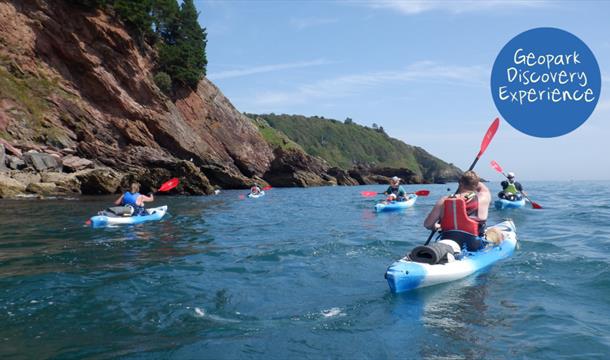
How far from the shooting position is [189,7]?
5534 cm

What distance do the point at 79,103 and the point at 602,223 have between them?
3454 centimetres

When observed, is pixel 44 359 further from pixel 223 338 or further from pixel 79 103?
pixel 79 103

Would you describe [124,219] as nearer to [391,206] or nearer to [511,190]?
[391,206]

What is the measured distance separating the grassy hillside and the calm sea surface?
113 m

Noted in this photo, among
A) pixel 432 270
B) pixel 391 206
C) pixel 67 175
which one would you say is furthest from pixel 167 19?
pixel 432 270

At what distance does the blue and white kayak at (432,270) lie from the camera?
6668mm

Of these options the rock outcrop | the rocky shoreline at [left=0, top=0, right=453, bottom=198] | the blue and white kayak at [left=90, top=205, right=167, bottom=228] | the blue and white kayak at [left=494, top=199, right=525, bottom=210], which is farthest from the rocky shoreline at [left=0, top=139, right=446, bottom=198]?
the rock outcrop

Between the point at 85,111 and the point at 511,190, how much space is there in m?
30.5

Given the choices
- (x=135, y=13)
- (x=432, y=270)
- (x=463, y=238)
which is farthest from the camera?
(x=135, y=13)

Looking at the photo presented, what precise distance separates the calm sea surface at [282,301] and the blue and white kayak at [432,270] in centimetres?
16

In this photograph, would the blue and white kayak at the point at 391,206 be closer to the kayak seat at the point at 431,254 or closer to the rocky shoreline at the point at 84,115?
the kayak seat at the point at 431,254

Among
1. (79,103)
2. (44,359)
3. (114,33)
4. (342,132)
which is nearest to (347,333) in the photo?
(44,359)

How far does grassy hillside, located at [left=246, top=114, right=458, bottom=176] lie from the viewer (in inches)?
5217

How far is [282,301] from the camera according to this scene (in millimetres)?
6570
